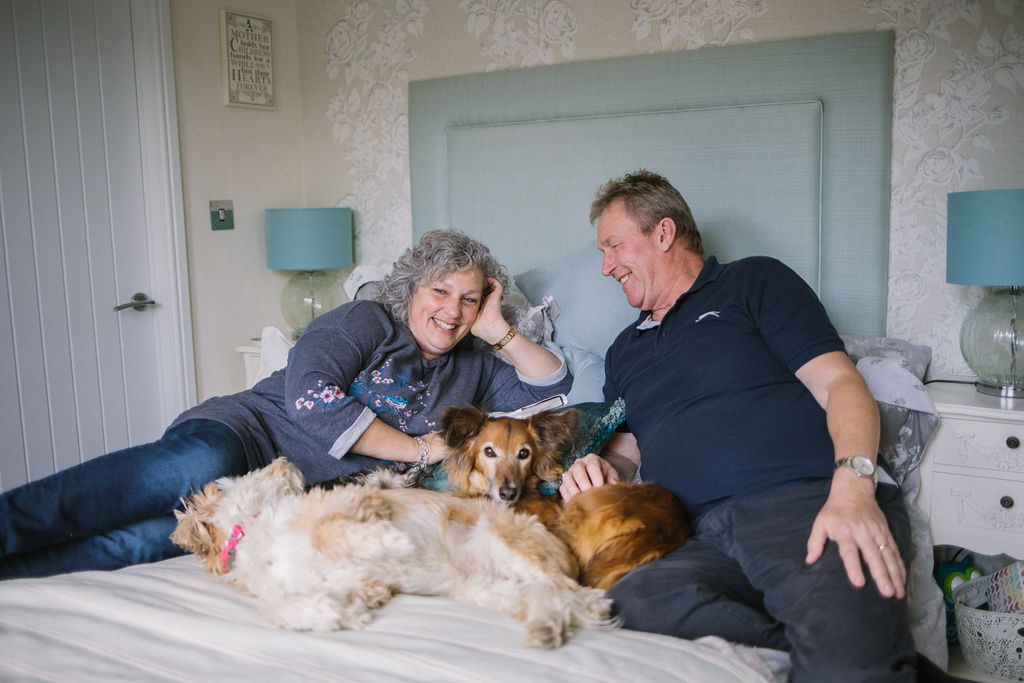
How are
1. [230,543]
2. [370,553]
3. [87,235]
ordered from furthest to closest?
[87,235] < [230,543] < [370,553]

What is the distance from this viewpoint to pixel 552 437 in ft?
6.85

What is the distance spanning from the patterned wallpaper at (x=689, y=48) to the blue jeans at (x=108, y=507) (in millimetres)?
1894

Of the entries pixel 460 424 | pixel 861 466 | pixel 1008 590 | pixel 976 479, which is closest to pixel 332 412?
pixel 460 424

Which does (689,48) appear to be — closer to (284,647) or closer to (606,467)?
(606,467)

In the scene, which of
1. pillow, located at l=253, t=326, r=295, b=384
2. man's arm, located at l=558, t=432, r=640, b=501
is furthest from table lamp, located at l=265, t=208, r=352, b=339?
man's arm, located at l=558, t=432, r=640, b=501

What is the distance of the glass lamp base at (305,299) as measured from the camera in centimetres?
389

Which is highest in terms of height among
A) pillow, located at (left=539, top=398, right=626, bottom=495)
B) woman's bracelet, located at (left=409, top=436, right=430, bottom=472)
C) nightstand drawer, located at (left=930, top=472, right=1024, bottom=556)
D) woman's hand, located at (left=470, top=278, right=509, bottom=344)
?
woman's hand, located at (left=470, top=278, right=509, bottom=344)

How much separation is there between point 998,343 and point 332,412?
1.99 metres

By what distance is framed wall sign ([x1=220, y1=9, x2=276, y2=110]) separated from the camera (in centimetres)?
375

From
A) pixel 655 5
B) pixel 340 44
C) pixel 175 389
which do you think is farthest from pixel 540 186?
pixel 175 389

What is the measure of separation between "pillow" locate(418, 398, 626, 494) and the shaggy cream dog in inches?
16.6

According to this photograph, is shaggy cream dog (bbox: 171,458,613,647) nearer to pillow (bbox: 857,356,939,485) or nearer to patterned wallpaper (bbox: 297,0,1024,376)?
pillow (bbox: 857,356,939,485)

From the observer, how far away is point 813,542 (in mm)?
1577

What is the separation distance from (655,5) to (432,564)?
7.73 feet
